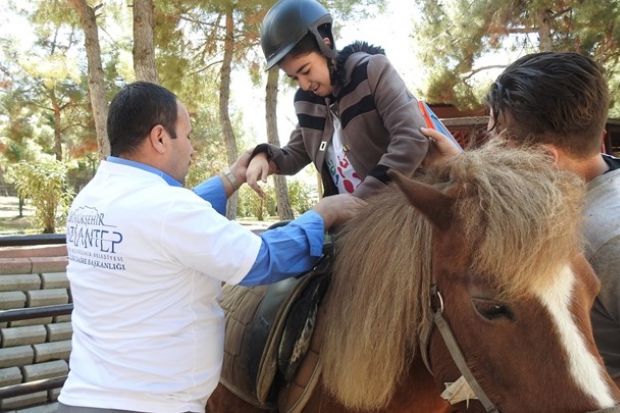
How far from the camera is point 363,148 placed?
225 centimetres

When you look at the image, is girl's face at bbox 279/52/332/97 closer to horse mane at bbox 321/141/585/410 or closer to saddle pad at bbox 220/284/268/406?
horse mane at bbox 321/141/585/410

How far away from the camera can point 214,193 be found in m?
2.35

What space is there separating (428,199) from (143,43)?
716 cm

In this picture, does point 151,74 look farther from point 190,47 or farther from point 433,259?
point 433,259

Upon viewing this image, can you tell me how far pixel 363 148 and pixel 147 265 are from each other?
112 cm

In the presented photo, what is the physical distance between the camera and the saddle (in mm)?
1686

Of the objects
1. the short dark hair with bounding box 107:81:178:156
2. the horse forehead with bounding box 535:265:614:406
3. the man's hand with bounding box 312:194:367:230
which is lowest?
the horse forehead with bounding box 535:265:614:406

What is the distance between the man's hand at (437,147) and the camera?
2018mm

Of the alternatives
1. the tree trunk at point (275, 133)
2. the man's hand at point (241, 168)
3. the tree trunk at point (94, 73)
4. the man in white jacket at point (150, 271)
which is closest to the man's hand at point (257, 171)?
the man's hand at point (241, 168)

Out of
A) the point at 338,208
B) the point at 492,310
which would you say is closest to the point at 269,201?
the point at 338,208

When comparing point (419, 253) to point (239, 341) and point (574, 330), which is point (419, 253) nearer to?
point (574, 330)

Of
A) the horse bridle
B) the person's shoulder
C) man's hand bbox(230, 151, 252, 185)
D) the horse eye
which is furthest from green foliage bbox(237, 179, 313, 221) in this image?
the horse eye

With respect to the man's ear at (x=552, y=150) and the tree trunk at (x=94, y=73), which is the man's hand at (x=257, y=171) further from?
the tree trunk at (x=94, y=73)

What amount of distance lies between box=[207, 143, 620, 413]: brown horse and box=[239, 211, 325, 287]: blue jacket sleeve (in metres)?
0.11
